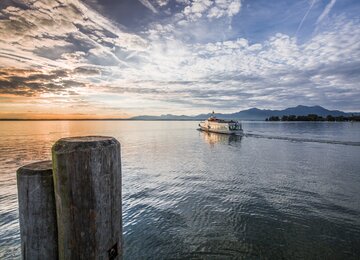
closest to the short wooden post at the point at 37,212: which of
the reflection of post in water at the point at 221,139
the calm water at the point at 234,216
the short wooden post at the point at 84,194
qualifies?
the short wooden post at the point at 84,194

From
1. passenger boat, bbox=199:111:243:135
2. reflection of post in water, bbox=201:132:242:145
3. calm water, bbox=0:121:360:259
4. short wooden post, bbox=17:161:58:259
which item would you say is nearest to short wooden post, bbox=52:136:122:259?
short wooden post, bbox=17:161:58:259

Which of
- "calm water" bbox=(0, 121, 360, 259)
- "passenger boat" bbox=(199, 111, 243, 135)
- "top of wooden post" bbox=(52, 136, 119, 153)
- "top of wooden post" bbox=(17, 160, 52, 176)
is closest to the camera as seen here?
"top of wooden post" bbox=(52, 136, 119, 153)

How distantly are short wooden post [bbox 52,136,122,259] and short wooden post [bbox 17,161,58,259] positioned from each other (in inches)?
9.6

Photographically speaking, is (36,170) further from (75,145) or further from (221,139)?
(221,139)

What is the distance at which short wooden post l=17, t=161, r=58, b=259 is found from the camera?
2039 millimetres

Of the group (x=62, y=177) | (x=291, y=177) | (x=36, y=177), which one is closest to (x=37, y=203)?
(x=36, y=177)

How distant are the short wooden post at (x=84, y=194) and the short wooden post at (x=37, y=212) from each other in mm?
243

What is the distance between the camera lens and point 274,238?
7.22m

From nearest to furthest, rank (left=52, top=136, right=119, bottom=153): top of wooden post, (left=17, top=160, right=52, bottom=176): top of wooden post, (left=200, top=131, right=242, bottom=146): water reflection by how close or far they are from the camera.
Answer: (left=52, top=136, right=119, bottom=153): top of wooden post < (left=17, top=160, right=52, bottom=176): top of wooden post < (left=200, top=131, right=242, bottom=146): water reflection

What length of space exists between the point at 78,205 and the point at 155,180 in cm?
1357

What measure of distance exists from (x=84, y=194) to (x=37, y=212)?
681mm

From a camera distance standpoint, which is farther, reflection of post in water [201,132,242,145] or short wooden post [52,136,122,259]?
reflection of post in water [201,132,242,145]

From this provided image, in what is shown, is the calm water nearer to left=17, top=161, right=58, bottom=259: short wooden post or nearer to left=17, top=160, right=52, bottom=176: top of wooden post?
left=17, top=161, right=58, bottom=259: short wooden post

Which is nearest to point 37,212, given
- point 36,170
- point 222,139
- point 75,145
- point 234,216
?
point 36,170
